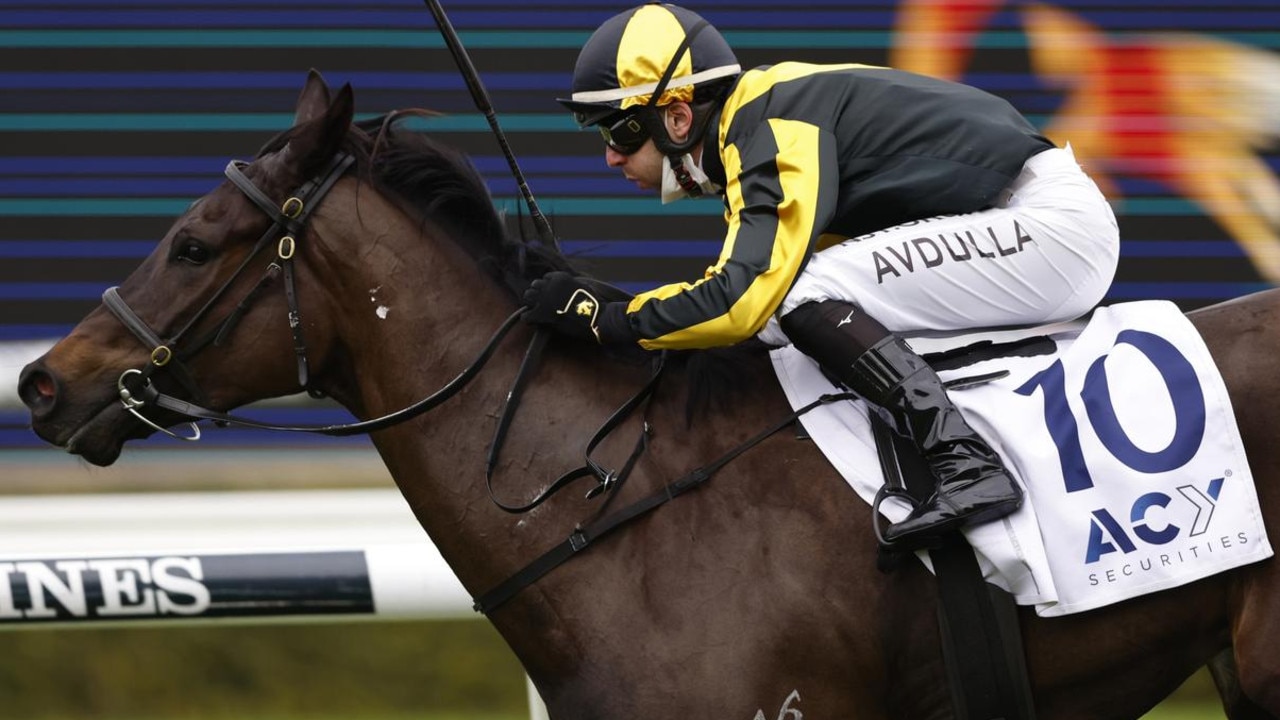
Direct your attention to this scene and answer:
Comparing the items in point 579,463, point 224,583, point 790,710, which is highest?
point 579,463

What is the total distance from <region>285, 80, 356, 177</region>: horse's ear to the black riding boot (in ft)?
3.05

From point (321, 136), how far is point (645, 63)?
2.09 feet

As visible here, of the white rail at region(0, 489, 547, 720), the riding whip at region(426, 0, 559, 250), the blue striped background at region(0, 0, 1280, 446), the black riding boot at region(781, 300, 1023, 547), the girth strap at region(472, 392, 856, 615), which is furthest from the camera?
the blue striped background at region(0, 0, 1280, 446)

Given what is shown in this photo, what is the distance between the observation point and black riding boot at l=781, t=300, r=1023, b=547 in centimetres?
291

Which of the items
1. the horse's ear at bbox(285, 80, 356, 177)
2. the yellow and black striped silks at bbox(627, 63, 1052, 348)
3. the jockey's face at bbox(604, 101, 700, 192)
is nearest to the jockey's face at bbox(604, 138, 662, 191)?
the jockey's face at bbox(604, 101, 700, 192)

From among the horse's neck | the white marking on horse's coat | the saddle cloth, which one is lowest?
the white marking on horse's coat

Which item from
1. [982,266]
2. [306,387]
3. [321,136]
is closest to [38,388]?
[306,387]

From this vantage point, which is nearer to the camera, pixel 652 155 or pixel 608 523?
pixel 608 523

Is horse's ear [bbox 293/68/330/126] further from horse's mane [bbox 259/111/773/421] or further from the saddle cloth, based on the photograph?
the saddle cloth

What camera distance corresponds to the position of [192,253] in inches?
123

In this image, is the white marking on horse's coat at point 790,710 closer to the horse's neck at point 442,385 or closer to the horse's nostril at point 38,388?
the horse's neck at point 442,385

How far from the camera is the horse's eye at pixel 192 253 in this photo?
313 centimetres

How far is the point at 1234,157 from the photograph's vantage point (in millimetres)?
5840

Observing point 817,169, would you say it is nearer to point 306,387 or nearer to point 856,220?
point 856,220
